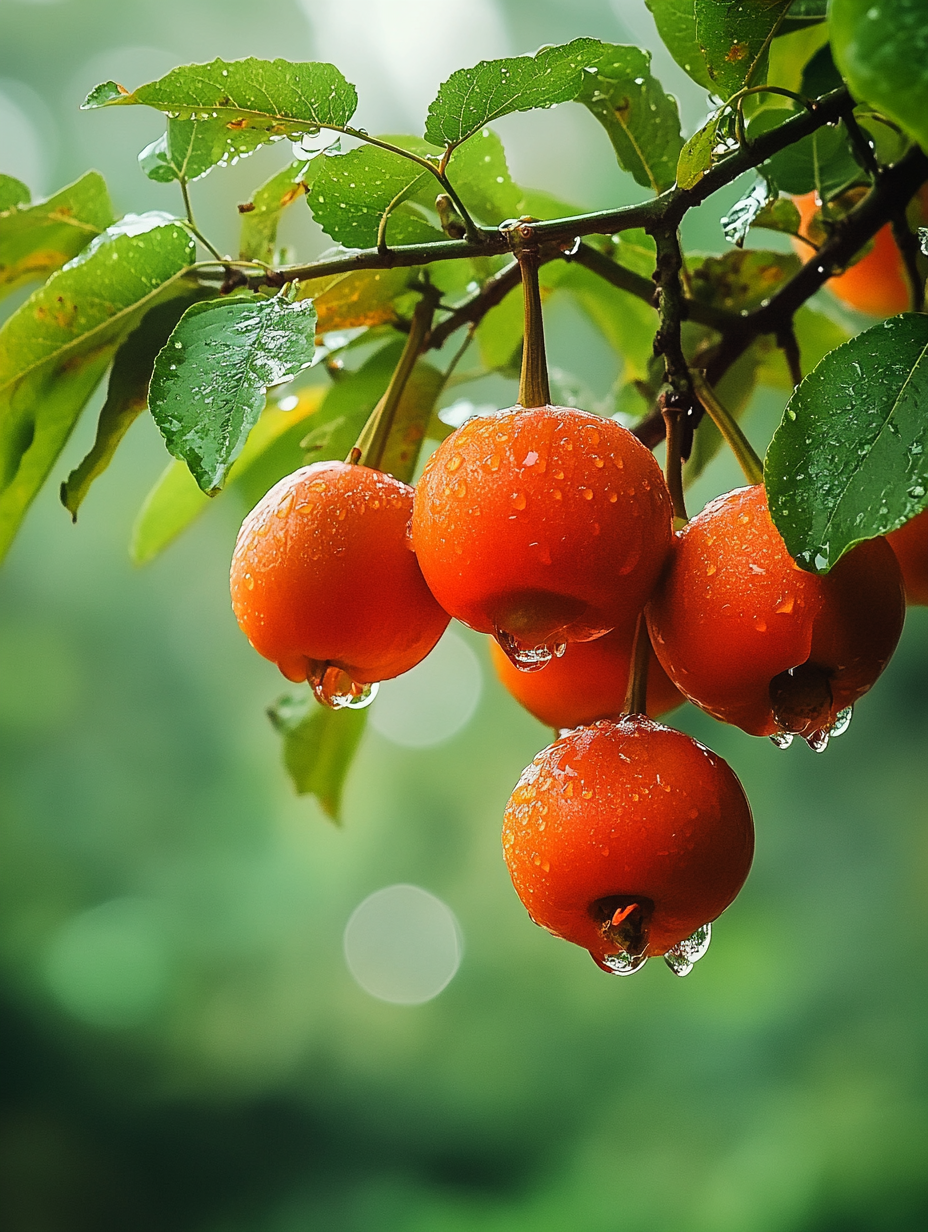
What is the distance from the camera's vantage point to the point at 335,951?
202 cm

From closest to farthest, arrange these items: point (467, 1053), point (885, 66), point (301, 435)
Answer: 1. point (885, 66)
2. point (301, 435)
3. point (467, 1053)

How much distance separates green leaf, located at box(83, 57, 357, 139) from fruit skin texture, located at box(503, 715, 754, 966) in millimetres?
180

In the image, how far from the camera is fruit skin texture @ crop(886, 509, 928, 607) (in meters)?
0.36

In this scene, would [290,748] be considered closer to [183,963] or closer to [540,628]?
[540,628]

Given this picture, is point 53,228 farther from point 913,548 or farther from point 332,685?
point 913,548

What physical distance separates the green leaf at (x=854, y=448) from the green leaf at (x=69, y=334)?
190mm

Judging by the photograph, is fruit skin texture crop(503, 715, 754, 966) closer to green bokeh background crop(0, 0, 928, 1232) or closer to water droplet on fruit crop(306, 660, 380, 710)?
water droplet on fruit crop(306, 660, 380, 710)

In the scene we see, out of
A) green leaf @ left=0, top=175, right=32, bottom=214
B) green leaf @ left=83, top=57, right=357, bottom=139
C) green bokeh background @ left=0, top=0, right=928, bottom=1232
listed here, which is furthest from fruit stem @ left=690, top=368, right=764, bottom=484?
green bokeh background @ left=0, top=0, right=928, bottom=1232

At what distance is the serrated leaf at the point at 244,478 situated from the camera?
487 millimetres

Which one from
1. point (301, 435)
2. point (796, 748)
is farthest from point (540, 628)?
point (796, 748)

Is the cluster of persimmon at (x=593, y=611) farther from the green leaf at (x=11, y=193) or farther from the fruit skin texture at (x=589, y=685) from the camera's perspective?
the green leaf at (x=11, y=193)

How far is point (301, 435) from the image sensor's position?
48 centimetres

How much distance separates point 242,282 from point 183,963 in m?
1.81

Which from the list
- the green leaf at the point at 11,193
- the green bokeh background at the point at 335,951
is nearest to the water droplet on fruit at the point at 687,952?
the green leaf at the point at 11,193
